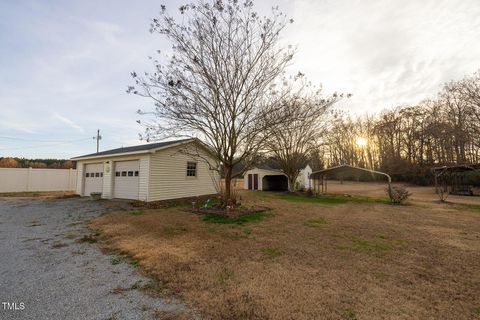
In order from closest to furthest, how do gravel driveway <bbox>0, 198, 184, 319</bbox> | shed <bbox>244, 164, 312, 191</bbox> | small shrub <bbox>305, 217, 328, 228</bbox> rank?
gravel driveway <bbox>0, 198, 184, 319</bbox> → small shrub <bbox>305, 217, 328, 228</bbox> → shed <bbox>244, 164, 312, 191</bbox>

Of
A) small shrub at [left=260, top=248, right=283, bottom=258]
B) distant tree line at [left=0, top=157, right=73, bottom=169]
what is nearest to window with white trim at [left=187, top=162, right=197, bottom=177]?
small shrub at [left=260, top=248, right=283, bottom=258]

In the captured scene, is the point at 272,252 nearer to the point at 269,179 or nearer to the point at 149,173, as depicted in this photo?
the point at 149,173

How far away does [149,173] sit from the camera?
475 inches

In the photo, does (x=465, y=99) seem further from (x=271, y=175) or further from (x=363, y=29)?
(x=363, y=29)

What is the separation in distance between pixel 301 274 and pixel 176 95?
7806 mm

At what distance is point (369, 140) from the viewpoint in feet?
117

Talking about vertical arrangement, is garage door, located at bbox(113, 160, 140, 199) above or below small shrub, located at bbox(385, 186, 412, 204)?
above

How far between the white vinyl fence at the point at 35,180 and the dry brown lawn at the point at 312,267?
16563 mm

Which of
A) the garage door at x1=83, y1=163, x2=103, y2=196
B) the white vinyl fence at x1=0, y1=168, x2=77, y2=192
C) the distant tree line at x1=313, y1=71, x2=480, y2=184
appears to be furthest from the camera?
the distant tree line at x1=313, y1=71, x2=480, y2=184

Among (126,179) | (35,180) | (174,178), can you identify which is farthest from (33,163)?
A: (174,178)

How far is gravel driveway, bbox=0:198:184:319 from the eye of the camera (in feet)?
8.61

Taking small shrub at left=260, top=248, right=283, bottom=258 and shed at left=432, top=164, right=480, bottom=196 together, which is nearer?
small shrub at left=260, top=248, right=283, bottom=258

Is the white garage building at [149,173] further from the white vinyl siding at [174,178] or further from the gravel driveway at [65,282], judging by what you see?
the gravel driveway at [65,282]

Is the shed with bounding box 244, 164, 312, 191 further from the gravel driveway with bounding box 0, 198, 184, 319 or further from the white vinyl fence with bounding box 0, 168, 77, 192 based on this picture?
the gravel driveway with bounding box 0, 198, 184, 319
